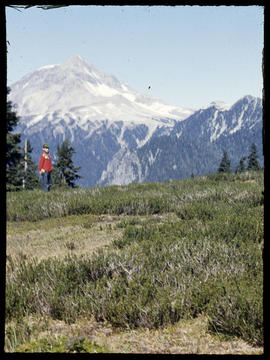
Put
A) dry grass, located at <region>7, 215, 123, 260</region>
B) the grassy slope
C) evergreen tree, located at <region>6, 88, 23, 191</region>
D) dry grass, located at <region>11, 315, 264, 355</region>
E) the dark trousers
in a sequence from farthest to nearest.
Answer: evergreen tree, located at <region>6, 88, 23, 191</region> < the dark trousers < dry grass, located at <region>7, 215, 123, 260</region> < the grassy slope < dry grass, located at <region>11, 315, 264, 355</region>

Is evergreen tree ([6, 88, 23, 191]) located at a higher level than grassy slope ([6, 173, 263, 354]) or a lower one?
higher

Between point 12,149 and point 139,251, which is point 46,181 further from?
point 12,149

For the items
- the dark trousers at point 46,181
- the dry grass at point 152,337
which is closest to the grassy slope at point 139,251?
the dry grass at point 152,337

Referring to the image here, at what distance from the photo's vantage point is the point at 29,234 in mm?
8023

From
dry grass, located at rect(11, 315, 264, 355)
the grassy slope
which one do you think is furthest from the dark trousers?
dry grass, located at rect(11, 315, 264, 355)

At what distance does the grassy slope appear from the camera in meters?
2.91

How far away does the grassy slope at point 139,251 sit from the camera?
115 inches

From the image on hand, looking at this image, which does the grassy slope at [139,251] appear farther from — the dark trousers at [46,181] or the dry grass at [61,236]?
the dark trousers at [46,181]

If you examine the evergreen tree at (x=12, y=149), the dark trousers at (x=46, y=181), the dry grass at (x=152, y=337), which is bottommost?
the dry grass at (x=152, y=337)

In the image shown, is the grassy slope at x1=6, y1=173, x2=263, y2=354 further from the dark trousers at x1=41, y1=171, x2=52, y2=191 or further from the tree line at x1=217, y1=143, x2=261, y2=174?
the tree line at x1=217, y1=143, x2=261, y2=174

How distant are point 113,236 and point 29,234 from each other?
2083mm

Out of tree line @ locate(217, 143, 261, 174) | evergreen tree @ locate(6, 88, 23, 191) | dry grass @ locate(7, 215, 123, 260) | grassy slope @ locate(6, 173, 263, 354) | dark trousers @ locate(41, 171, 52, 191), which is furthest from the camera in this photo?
tree line @ locate(217, 143, 261, 174)

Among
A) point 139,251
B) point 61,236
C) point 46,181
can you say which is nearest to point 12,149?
point 46,181
